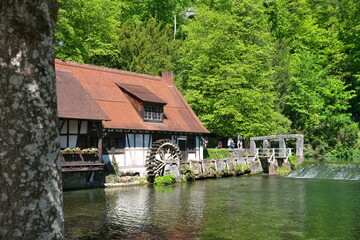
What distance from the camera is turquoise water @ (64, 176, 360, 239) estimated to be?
1145 centimetres

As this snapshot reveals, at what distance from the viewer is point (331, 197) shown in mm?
18984

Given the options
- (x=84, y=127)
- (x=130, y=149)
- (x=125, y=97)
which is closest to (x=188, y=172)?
(x=130, y=149)

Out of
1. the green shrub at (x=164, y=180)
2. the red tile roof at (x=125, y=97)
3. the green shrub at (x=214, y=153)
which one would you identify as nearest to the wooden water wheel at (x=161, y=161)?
the green shrub at (x=164, y=180)

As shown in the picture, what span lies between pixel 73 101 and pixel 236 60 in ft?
59.0

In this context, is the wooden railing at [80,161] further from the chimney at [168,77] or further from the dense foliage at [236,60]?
the chimney at [168,77]

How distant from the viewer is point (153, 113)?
2741cm

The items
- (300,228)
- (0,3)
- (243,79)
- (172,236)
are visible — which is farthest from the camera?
(243,79)

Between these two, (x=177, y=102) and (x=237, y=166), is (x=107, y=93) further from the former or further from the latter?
(x=237, y=166)

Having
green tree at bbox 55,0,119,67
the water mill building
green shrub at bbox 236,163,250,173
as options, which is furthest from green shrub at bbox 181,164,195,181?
green tree at bbox 55,0,119,67

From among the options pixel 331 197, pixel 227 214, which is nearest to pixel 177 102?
pixel 331 197

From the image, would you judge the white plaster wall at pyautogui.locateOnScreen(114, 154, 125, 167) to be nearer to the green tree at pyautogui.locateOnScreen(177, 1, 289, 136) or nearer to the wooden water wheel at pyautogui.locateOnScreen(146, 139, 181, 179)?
the wooden water wheel at pyautogui.locateOnScreen(146, 139, 181, 179)

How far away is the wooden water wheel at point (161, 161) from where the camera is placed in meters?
25.5

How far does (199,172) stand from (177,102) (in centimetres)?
624

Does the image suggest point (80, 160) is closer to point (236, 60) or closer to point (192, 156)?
point (192, 156)
